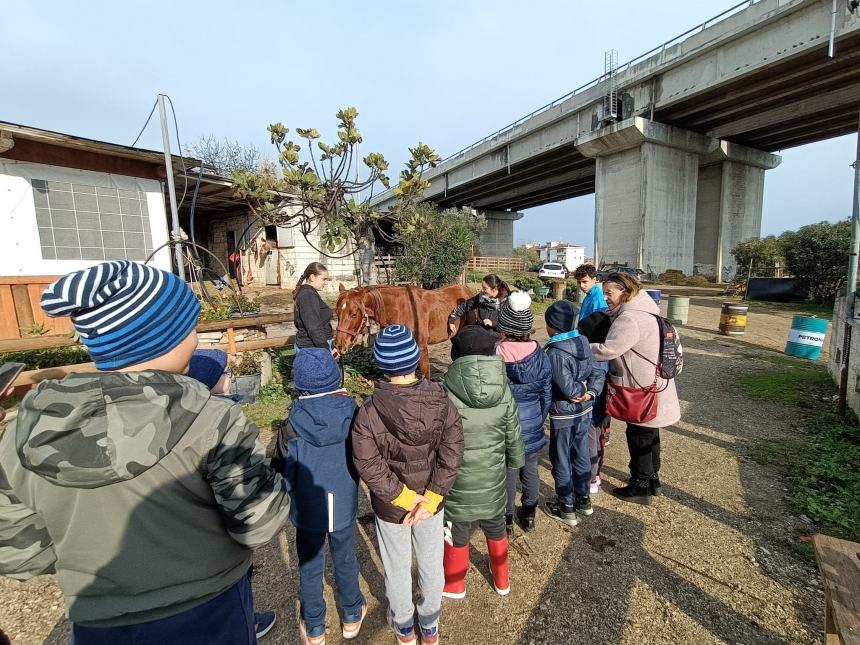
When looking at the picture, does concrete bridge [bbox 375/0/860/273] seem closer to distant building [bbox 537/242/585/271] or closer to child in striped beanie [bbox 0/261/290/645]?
child in striped beanie [bbox 0/261/290/645]

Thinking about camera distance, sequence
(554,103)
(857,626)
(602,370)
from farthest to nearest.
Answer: (554,103)
(602,370)
(857,626)

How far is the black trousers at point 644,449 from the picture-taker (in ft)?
10.7

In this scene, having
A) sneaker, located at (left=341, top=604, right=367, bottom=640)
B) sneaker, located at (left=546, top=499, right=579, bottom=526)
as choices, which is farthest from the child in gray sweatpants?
sneaker, located at (left=546, top=499, right=579, bottom=526)

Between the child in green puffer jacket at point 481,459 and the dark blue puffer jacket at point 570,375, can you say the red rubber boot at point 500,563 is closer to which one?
the child in green puffer jacket at point 481,459

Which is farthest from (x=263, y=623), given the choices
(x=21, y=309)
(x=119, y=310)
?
(x=21, y=309)

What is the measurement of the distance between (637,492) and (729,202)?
1284 inches

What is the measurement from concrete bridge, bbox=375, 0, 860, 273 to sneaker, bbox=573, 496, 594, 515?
21798 millimetres

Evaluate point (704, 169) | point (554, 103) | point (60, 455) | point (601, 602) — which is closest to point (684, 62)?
point (554, 103)

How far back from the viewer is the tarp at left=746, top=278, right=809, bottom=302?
15312 millimetres

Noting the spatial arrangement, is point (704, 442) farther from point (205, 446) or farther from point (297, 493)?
point (205, 446)

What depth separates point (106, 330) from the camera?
1.04m

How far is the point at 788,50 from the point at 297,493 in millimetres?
24145

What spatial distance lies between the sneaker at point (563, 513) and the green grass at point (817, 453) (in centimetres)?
147

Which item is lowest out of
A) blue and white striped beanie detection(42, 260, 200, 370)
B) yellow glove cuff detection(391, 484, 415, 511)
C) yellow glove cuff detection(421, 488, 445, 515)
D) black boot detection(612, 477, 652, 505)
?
black boot detection(612, 477, 652, 505)
